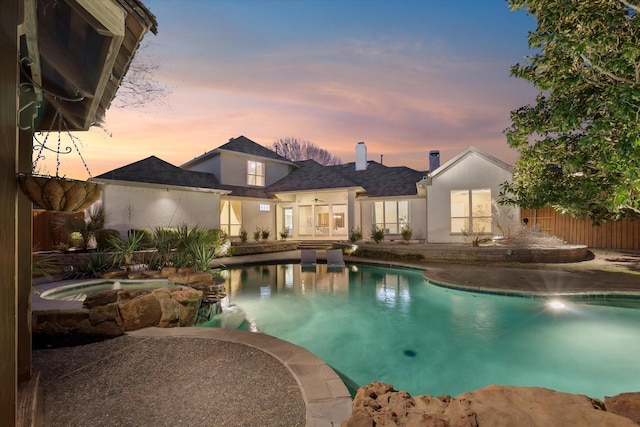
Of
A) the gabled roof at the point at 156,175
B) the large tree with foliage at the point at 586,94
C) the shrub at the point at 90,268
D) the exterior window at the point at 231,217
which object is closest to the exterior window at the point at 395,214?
the exterior window at the point at 231,217

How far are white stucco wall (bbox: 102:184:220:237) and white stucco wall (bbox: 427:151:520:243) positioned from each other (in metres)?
11.9

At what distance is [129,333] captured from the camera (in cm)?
494

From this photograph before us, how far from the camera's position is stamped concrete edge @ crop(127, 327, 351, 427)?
272cm

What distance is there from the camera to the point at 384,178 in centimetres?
2206

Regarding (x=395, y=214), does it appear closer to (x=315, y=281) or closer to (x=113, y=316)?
(x=315, y=281)

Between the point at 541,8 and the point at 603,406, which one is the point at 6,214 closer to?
the point at 603,406

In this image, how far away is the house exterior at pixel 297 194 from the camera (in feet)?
51.0

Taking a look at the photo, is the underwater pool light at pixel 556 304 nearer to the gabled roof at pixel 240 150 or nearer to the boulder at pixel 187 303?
the boulder at pixel 187 303

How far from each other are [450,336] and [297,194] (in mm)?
15740

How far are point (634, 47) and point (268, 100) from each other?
606 inches

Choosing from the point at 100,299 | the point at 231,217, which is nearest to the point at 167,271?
the point at 100,299

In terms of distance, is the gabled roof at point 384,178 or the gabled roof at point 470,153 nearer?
the gabled roof at point 470,153

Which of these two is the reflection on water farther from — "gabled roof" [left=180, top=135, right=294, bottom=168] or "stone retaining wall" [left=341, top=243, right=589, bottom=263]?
"gabled roof" [left=180, top=135, right=294, bottom=168]

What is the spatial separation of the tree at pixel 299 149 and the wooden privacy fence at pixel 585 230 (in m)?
33.9
